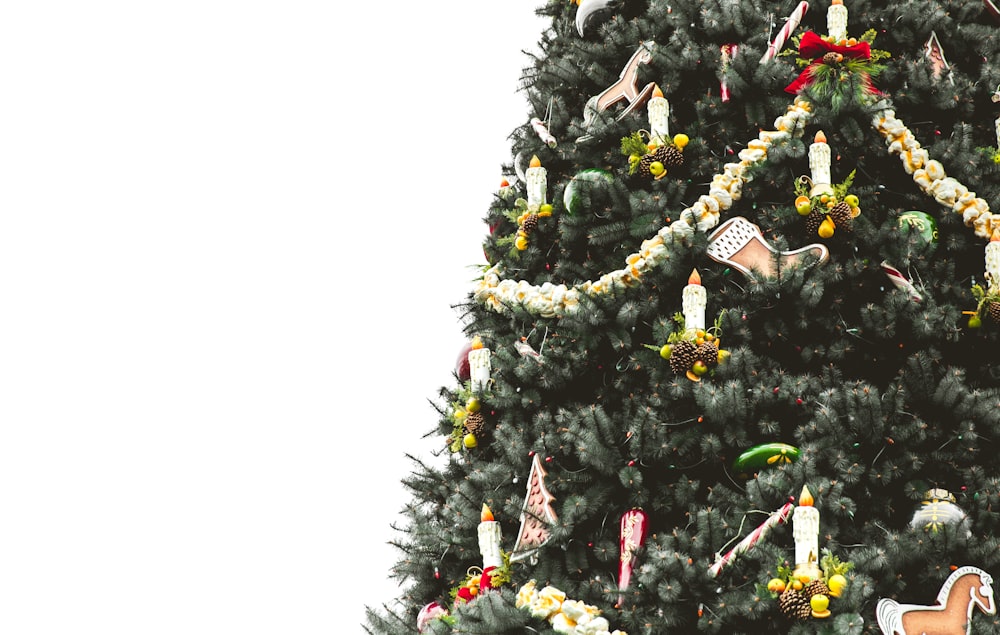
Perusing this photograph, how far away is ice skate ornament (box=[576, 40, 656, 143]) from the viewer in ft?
12.8

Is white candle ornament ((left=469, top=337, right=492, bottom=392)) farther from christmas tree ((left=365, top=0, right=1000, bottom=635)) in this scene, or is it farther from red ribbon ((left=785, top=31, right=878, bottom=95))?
red ribbon ((left=785, top=31, right=878, bottom=95))

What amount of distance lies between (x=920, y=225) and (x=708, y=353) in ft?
2.59

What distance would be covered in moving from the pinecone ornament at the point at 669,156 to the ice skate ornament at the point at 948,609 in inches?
57.9

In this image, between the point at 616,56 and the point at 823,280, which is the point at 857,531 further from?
the point at 616,56

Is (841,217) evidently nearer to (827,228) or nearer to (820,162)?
(827,228)

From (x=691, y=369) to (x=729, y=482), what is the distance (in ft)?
1.12

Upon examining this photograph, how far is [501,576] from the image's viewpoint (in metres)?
3.41

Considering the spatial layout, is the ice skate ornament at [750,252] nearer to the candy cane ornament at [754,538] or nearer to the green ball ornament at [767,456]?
the green ball ornament at [767,456]

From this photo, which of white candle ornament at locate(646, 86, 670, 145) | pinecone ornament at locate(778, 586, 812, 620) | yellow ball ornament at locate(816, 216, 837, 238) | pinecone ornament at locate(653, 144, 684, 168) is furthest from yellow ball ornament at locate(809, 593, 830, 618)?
white candle ornament at locate(646, 86, 670, 145)

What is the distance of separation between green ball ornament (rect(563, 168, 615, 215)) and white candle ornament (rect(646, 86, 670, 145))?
0.20 metres

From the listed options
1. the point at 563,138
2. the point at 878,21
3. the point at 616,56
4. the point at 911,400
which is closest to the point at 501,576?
the point at 911,400

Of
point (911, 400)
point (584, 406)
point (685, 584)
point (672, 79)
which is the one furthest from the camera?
point (672, 79)

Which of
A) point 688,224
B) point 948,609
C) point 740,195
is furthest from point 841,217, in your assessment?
point 948,609

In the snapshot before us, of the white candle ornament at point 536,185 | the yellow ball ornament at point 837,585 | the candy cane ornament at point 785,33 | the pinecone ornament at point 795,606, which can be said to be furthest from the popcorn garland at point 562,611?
the candy cane ornament at point 785,33
